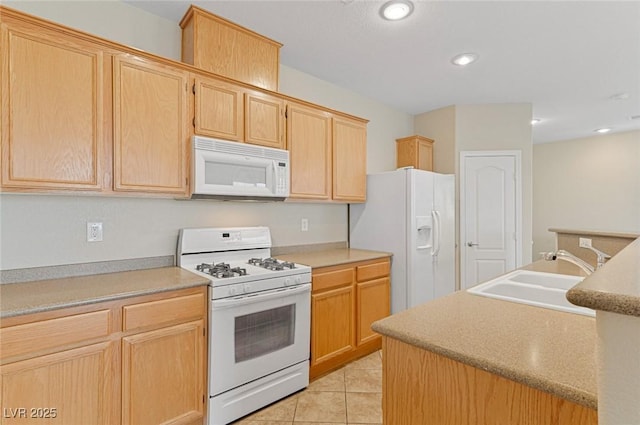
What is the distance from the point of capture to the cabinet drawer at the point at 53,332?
1.31m

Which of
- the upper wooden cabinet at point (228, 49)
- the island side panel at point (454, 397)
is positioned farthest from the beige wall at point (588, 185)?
the island side panel at point (454, 397)

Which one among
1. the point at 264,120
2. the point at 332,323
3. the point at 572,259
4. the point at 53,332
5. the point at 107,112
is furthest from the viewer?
the point at 332,323

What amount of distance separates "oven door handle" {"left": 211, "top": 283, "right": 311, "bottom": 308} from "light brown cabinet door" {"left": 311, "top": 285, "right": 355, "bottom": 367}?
212 millimetres

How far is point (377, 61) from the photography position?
2.88m

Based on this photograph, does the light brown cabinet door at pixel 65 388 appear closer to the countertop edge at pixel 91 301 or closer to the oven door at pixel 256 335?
the countertop edge at pixel 91 301

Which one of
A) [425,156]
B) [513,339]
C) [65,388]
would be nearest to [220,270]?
[65,388]

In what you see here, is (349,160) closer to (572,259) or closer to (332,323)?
(332,323)

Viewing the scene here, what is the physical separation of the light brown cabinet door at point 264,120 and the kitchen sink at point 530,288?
1745 millimetres

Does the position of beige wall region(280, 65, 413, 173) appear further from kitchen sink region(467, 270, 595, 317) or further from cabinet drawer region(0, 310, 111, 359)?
cabinet drawer region(0, 310, 111, 359)

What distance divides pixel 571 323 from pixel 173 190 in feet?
7.01

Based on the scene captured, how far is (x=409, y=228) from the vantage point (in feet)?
9.75

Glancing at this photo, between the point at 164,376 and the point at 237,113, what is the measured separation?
173 cm

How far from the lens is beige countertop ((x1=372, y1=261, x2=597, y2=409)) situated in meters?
0.80

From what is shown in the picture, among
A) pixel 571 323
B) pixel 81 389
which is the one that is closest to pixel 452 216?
pixel 571 323
